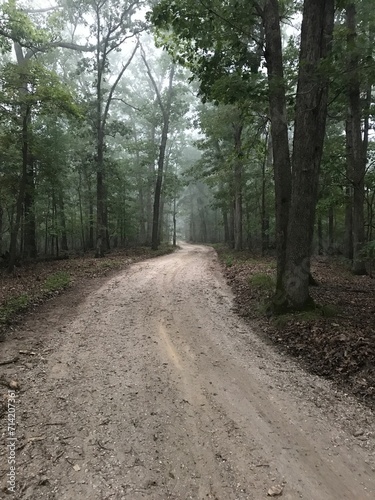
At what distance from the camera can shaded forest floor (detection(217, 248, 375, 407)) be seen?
14.3 ft

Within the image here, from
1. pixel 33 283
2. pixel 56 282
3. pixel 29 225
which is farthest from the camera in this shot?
pixel 29 225

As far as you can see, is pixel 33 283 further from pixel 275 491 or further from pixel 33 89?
pixel 275 491

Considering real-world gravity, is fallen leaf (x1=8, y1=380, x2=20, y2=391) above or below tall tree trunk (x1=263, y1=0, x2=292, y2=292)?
below

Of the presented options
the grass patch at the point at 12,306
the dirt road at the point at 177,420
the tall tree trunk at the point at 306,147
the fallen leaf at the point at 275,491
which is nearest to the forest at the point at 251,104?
the tall tree trunk at the point at 306,147

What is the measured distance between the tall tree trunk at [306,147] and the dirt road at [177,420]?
164 cm

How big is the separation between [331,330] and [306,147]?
371 centimetres

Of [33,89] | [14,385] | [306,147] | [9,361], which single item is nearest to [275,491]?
[14,385]

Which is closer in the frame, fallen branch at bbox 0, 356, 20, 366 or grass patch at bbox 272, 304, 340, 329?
fallen branch at bbox 0, 356, 20, 366

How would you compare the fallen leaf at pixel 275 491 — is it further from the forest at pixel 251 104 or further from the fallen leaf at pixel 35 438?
the forest at pixel 251 104

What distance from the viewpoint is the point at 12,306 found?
7191 mm

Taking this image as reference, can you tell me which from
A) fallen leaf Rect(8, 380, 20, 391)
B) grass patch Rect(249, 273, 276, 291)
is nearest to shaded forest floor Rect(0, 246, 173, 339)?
fallen leaf Rect(8, 380, 20, 391)

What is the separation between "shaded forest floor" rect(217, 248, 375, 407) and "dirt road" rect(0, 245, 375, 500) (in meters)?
0.33

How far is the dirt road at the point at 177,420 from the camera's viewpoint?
106 inches

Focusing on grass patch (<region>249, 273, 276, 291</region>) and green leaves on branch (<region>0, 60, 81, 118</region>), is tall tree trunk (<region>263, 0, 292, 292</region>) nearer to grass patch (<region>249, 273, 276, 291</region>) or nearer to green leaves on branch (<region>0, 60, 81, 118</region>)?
grass patch (<region>249, 273, 276, 291</region>)
